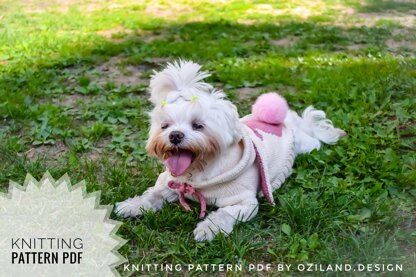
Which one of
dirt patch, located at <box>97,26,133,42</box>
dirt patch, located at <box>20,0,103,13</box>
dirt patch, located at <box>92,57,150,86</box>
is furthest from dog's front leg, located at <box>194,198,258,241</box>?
dirt patch, located at <box>20,0,103,13</box>

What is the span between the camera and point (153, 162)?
12.0ft

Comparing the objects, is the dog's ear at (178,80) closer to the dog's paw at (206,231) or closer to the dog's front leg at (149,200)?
the dog's front leg at (149,200)

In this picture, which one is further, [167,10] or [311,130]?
[167,10]

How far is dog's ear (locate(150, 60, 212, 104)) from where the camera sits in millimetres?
2895

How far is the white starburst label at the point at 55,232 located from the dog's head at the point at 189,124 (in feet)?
1.64

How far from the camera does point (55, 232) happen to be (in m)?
2.75

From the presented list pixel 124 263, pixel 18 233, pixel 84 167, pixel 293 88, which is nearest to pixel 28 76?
pixel 84 167

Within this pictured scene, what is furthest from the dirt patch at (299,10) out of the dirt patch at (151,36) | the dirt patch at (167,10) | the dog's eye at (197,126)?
the dog's eye at (197,126)

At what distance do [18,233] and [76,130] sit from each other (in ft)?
5.44

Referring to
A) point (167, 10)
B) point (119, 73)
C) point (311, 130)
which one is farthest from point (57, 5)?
point (311, 130)

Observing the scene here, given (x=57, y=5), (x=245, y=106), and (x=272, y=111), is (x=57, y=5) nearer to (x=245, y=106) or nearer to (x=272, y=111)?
(x=245, y=106)

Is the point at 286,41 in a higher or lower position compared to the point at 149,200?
higher

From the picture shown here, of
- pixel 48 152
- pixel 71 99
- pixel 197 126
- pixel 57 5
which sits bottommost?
pixel 48 152

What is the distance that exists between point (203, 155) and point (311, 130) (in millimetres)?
1363
